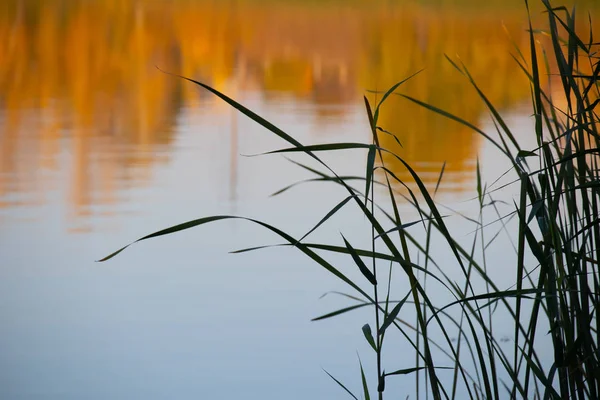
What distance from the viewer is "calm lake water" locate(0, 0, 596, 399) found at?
1.49 meters

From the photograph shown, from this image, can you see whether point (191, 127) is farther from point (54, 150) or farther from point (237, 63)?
point (237, 63)

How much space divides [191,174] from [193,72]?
5.39 ft

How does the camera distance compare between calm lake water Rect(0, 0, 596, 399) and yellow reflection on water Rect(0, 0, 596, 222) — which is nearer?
calm lake water Rect(0, 0, 596, 399)

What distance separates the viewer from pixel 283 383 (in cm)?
141

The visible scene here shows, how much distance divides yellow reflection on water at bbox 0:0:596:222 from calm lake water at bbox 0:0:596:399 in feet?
0.05

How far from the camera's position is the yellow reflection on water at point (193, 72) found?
2.95 m

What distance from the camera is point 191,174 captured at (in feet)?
8.93

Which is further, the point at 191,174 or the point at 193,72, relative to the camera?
Answer: the point at 193,72

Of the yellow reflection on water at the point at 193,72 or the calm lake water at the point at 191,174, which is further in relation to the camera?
the yellow reflection on water at the point at 193,72

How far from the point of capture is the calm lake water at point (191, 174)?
1492 millimetres

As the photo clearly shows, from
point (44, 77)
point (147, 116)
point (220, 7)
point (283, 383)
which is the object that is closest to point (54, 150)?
point (147, 116)

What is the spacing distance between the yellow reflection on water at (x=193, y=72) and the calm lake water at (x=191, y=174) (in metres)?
0.02

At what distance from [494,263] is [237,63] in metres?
2.82

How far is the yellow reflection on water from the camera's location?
295cm
